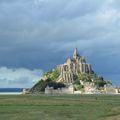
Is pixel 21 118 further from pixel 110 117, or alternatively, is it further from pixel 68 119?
pixel 110 117

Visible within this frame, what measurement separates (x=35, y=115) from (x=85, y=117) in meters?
9.55

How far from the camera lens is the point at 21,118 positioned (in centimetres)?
8738

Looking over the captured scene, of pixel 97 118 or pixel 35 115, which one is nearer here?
pixel 97 118

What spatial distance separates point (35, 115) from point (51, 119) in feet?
25.7

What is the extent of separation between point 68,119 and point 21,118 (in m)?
7.84

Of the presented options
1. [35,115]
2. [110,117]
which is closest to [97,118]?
[110,117]

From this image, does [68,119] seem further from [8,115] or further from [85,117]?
[8,115]

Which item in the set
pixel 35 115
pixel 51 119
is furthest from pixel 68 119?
pixel 35 115

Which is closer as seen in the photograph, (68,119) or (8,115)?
(68,119)

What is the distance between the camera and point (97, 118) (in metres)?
88.0

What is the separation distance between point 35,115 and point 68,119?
29.5ft

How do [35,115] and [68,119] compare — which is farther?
[35,115]

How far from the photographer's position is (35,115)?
94000 mm

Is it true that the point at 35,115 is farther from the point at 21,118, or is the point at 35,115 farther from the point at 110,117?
the point at 110,117
